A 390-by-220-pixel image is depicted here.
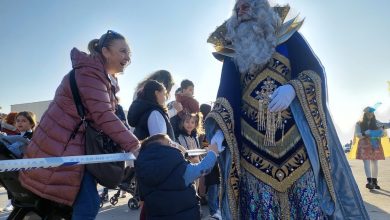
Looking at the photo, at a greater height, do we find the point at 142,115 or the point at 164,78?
the point at 164,78

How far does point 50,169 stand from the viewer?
7.79ft

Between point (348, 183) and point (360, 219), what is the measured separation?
246 mm

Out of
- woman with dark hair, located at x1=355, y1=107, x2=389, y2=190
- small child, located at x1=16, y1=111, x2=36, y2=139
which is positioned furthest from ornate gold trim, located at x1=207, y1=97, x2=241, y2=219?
woman with dark hair, located at x1=355, y1=107, x2=389, y2=190

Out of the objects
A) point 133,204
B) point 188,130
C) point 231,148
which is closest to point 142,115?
point 231,148

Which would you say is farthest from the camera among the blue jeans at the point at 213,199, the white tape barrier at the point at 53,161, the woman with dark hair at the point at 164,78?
the blue jeans at the point at 213,199

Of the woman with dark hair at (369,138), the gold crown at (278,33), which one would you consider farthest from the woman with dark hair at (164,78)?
the woman with dark hair at (369,138)

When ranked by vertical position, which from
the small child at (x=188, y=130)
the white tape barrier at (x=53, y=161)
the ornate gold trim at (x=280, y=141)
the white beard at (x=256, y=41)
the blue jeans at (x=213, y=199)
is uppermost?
the white beard at (x=256, y=41)

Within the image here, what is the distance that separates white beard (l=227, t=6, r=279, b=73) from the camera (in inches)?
107

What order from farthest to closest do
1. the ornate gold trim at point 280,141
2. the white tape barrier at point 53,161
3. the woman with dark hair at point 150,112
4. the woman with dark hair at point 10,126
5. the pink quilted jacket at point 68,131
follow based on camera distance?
the woman with dark hair at point 10,126, the woman with dark hair at point 150,112, the ornate gold trim at point 280,141, the pink quilted jacket at point 68,131, the white tape barrier at point 53,161

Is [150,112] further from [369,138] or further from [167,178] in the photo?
[369,138]

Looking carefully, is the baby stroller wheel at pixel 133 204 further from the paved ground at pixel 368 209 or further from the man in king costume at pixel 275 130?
the man in king costume at pixel 275 130

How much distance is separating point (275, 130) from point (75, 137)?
1.34 metres

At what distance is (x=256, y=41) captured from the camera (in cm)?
275

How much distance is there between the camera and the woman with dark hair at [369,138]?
7969 millimetres
